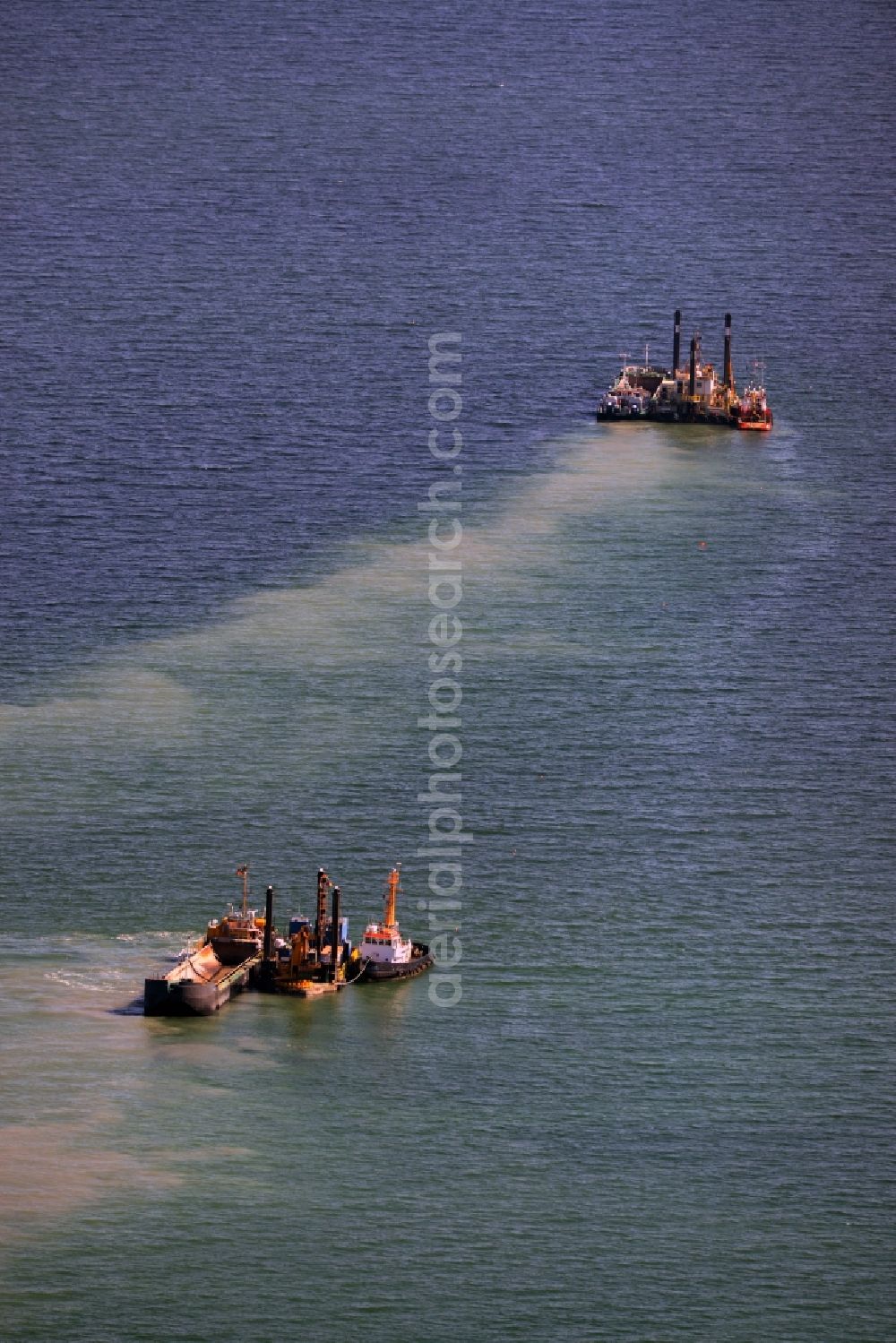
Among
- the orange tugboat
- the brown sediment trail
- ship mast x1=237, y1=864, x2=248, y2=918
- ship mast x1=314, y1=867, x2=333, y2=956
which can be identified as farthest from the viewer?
ship mast x1=237, y1=864, x2=248, y2=918

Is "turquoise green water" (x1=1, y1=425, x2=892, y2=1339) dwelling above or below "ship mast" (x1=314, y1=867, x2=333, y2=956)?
below

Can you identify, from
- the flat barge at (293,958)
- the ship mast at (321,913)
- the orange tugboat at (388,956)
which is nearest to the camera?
the flat barge at (293,958)

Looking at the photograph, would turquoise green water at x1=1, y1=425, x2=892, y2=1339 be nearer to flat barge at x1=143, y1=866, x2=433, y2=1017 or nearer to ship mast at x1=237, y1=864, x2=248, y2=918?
flat barge at x1=143, y1=866, x2=433, y2=1017

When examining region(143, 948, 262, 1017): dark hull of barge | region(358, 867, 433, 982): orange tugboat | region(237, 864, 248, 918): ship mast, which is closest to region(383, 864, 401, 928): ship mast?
region(358, 867, 433, 982): orange tugboat

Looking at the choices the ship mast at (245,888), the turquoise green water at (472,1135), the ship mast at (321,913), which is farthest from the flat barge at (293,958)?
the turquoise green water at (472,1135)

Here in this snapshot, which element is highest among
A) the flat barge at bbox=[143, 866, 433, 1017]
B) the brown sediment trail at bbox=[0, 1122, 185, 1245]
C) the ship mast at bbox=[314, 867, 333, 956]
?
the ship mast at bbox=[314, 867, 333, 956]

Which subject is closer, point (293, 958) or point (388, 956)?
point (293, 958)

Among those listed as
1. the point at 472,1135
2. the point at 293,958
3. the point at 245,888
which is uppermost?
the point at 245,888

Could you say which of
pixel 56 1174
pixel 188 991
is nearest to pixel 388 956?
pixel 188 991

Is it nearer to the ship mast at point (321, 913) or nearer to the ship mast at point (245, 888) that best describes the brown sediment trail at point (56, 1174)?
the ship mast at point (321, 913)

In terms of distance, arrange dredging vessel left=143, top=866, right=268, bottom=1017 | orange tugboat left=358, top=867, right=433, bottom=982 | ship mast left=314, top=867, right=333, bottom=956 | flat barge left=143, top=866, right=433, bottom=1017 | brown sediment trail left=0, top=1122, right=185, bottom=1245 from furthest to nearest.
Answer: orange tugboat left=358, top=867, right=433, bottom=982
ship mast left=314, top=867, right=333, bottom=956
flat barge left=143, top=866, right=433, bottom=1017
dredging vessel left=143, top=866, right=268, bottom=1017
brown sediment trail left=0, top=1122, right=185, bottom=1245

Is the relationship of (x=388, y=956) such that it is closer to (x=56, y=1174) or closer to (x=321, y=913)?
(x=321, y=913)

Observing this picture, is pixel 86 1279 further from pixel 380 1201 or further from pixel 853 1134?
pixel 853 1134
